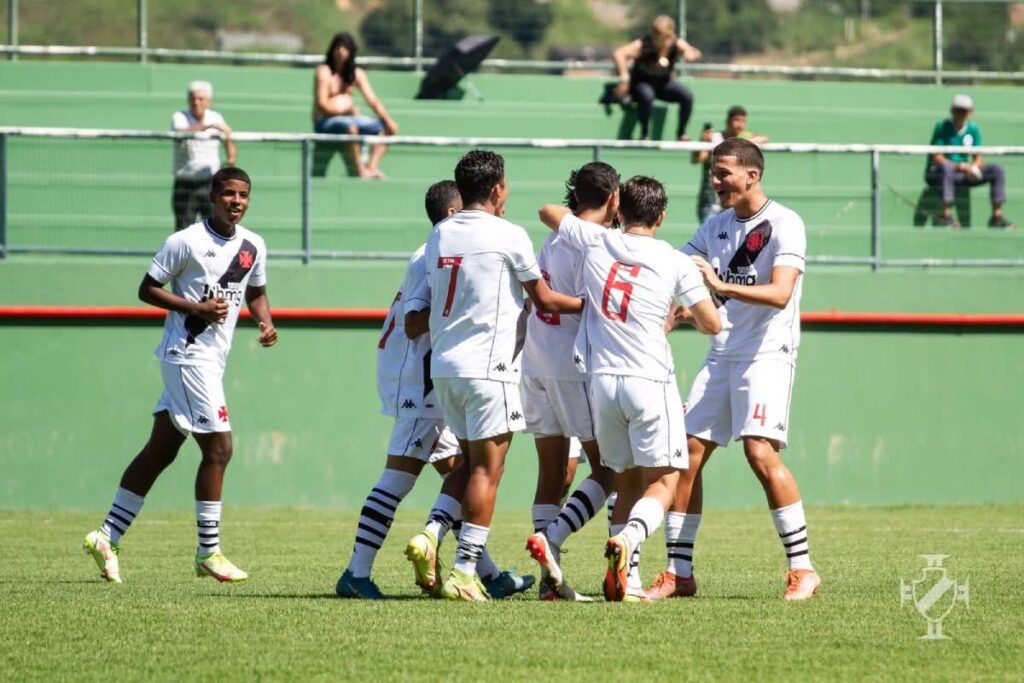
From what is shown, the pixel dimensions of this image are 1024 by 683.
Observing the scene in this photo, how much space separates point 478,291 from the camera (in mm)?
8102

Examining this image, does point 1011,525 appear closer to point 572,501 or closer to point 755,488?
point 755,488

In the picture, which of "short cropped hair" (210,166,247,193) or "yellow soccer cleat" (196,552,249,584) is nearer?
"yellow soccer cleat" (196,552,249,584)

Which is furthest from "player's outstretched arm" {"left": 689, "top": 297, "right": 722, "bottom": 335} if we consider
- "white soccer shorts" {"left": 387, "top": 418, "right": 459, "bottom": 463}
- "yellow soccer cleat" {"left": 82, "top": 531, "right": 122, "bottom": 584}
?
"yellow soccer cleat" {"left": 82, "top": 531, "right": 122, "bottom": 584}

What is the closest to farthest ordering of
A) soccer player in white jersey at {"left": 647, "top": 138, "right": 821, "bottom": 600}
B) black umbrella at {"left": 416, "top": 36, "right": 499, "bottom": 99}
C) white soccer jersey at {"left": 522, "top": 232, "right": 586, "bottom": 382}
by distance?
soccer player in white jersey at {"left": 647, "top": 138, "right": 821, "bottom": 600}
white soccer jersey at {"left": 522, "top": 232, "right": 586, "bottom": 382}
black umbrella at {"left": 416, "top": 36, "right": 499, "bottom": 99}

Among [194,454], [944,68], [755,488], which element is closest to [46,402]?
[194,454]

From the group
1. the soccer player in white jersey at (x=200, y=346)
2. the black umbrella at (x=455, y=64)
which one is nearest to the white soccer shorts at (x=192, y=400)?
the soccer player in white jersey at (x=200, y=346)

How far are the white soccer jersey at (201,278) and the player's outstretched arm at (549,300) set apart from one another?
2517 mm

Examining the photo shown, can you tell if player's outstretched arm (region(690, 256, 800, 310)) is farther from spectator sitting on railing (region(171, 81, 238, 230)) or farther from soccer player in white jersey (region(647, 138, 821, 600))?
spectator sitting on railing (region(171, 81, 238, 230))

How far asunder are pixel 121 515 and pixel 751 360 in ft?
12.5

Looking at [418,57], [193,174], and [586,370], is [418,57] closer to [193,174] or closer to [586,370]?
[193,174]

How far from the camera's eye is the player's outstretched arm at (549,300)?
26.6 feet

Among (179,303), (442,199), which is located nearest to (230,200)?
(179,303)

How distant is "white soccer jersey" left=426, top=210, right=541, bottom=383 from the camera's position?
8094 millimetres

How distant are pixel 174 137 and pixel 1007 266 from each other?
7.88m
